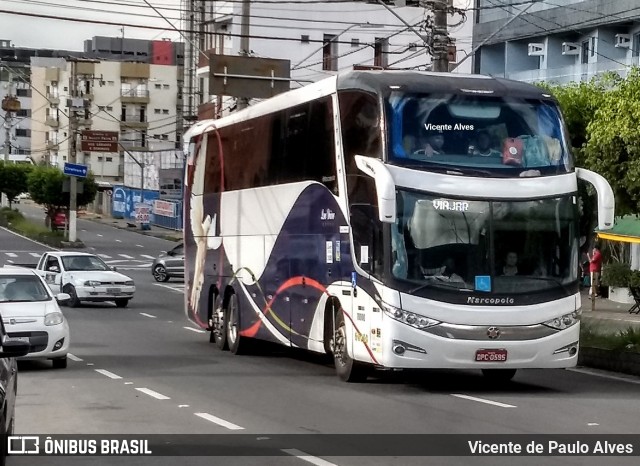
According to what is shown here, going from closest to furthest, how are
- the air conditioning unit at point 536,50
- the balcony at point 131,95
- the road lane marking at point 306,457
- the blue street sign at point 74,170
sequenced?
the road lane marking at point 306,457
the air conditioning unit at point 536,50
the blue street sign at point 74,170
the balcony at point 131,95

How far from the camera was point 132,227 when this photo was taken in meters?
98.9

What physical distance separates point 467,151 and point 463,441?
228 inches

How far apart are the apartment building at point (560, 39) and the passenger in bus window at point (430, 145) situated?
30.6m

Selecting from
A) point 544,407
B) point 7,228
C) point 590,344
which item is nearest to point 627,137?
point 590,344

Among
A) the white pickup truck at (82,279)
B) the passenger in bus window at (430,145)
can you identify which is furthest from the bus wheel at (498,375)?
the white pickup truck at (82,279)

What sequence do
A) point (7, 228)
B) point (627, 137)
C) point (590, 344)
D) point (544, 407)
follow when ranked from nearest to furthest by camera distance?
point (544, 407) → point (590, 344) → point (627, 137) → point (7, 228)

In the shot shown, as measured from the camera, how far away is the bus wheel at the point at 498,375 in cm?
1998

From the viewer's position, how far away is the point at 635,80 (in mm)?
26516

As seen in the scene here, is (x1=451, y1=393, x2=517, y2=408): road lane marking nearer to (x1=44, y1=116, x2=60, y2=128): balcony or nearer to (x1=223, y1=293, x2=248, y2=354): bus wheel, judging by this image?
(x1=223, y1=293, x2=248, y2=354): bus wheel

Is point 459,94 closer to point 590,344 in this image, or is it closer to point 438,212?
point 438,212

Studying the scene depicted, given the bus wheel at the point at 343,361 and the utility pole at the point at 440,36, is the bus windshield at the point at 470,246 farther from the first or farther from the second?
the utility pole at the point at 440,36

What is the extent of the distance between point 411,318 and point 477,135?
262cm

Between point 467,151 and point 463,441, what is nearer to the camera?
point 463,441

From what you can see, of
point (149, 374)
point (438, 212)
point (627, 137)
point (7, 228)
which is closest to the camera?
point (438, 212)
